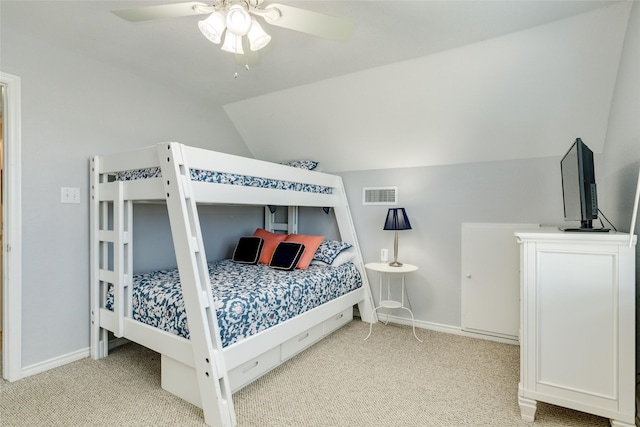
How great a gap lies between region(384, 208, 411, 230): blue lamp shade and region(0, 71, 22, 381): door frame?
2.73 m

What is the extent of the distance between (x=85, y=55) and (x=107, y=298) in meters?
1.81

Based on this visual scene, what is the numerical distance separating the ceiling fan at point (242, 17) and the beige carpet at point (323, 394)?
195cm

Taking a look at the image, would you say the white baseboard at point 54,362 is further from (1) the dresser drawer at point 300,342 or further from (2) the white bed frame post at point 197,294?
(1) the dresser drawer at point 300,342

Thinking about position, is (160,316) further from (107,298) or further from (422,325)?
(422,325)

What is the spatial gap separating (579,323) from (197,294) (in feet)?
6.40

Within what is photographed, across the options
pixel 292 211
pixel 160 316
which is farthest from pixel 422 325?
pixel 160 316

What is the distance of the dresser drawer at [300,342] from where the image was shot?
7.56ft

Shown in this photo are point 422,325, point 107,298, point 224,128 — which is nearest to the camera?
point 107,298

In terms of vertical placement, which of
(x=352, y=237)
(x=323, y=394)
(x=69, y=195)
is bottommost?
(x=323, y=394)

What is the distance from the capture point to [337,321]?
2971 mm

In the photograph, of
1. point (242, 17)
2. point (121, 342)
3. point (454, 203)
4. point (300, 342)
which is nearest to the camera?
point (242, 17)

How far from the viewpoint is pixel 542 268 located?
1711 millimetres

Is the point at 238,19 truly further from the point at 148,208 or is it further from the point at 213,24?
the point at 148,208

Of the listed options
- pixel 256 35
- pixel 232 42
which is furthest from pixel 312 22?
pixel 232 42
